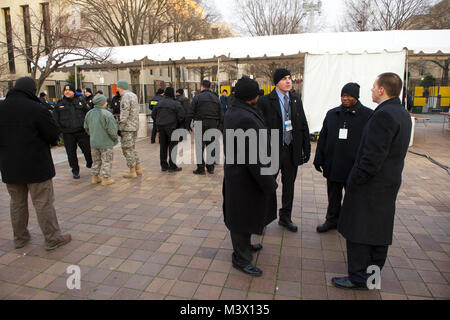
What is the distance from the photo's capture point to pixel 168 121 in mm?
6777

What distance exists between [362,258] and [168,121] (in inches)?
199

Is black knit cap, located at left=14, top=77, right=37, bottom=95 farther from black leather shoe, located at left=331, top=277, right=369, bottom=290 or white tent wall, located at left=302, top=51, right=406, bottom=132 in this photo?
white tent wall, located at left=302, top=51, right=406, bottom=132

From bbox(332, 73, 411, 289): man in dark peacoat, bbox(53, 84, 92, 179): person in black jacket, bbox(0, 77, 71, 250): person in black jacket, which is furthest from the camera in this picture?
bbox(53, 84, 92, 179): person in black jacket

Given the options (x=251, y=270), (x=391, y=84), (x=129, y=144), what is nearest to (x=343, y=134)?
(x=391, y=84)

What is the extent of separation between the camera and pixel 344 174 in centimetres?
365

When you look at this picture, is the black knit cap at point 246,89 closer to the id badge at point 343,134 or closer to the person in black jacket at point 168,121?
the id badge at point 343,134

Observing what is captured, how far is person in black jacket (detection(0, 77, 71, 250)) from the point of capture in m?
3.23

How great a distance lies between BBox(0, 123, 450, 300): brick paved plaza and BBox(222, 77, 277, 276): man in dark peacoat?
0.44 meters

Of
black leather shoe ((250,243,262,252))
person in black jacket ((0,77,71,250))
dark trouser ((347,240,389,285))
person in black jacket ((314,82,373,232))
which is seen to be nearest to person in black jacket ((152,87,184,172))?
person in black jacket ((0,77,71,250))

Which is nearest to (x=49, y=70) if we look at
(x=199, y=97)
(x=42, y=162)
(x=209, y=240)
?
(x=199, y=97)

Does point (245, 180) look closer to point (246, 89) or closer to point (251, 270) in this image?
point (246, 89)

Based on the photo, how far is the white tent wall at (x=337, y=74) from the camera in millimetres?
9586

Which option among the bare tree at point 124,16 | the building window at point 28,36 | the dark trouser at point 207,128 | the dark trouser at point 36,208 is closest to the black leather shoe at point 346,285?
the dark trouser at point 36,208

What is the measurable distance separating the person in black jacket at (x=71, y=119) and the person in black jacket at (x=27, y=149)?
10.2ft
